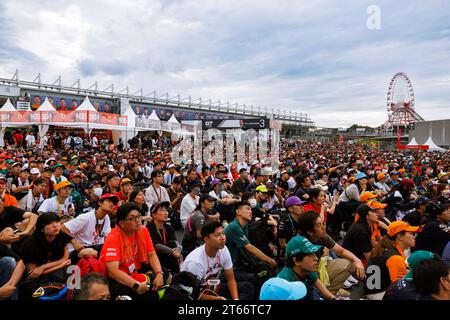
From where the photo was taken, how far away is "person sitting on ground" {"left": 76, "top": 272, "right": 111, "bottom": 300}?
242 centimetres

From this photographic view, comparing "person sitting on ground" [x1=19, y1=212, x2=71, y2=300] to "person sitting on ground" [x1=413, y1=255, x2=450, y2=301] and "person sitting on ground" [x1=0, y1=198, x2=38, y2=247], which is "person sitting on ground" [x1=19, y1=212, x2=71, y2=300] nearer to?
"person sitting on ground" [x1=0, y1=198, x2=38, y2=247]

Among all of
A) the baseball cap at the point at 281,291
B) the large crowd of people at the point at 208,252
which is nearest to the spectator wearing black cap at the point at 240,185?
the large crowd of people at the point at 208,252

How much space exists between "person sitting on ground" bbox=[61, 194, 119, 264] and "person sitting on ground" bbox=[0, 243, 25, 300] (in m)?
0.63

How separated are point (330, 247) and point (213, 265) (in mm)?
1514

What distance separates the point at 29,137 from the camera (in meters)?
19.1

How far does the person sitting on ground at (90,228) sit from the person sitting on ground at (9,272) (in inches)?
24.6

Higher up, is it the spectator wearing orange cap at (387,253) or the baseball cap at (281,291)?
the baseball cap at (281,291)

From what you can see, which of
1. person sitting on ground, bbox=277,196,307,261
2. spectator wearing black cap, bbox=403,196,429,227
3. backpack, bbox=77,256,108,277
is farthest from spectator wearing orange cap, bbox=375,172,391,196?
backpack, bbox=77,256,108,277

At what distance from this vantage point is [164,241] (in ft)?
13.9

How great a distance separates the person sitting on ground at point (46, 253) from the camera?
3.18 m

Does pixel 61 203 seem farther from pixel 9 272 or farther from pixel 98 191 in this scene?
pixel 9 272

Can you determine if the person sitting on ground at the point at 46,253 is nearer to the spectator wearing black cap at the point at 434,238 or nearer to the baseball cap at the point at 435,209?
the spectator wearing black cap at the point at 434,238

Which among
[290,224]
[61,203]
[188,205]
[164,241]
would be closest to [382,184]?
[290,224]
